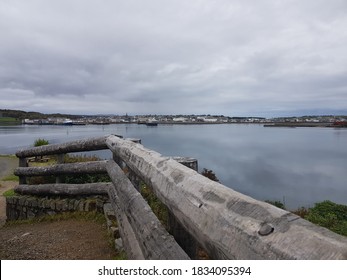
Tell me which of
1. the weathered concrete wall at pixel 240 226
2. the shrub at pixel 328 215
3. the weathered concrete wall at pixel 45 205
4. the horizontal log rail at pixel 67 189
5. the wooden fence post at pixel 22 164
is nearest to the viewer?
the weathered concrete wall at pixel 240 226

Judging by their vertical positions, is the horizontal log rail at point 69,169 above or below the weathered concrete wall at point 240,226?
below

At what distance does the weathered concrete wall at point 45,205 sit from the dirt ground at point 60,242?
0.33 meters

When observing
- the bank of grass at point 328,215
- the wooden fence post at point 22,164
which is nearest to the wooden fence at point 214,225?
the wooden fence post at point 22,164

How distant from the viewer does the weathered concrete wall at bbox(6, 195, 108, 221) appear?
521cm

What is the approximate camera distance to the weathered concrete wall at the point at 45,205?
205 inches

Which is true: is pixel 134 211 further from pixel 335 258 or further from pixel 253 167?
pixel 253 167

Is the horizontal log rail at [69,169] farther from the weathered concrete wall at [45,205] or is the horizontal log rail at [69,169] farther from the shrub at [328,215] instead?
the shrub at [328,215]

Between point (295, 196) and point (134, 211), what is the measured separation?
2111 cm

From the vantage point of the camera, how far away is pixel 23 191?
6910mm

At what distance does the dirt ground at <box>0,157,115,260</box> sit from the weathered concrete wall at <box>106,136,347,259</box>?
2.33m

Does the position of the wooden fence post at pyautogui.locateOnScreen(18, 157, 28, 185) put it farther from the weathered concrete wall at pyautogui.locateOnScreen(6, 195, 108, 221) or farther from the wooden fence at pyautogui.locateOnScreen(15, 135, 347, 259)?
the wooden fence at pyautogui.locateOnScreen(15, 135, 347, 259)

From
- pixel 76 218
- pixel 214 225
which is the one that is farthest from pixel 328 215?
pixel 214 225

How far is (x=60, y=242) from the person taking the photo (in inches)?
165

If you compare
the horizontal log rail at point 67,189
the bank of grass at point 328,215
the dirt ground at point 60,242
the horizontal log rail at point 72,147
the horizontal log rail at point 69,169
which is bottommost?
the bank of grass at point 328,215
